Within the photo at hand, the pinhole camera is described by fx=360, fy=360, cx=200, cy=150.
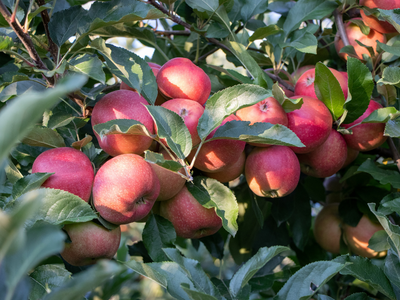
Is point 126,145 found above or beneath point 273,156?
above

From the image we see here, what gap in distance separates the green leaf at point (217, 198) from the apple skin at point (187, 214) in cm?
3

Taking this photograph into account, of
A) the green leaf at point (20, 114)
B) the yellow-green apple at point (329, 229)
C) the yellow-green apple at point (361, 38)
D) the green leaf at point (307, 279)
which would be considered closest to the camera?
the green leaf at point (20, 114)

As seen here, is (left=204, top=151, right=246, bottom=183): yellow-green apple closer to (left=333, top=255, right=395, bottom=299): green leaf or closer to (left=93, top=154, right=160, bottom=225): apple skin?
(left=93, top=154, right=160, bottom=225): apple skin

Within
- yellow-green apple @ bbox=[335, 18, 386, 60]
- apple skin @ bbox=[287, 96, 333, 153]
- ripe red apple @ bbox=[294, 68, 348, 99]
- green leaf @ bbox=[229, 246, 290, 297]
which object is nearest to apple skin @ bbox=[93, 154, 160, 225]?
green leaf @ bbox=[229, 246, 290, 297]

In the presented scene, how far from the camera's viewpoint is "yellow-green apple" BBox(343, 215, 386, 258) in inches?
47.4

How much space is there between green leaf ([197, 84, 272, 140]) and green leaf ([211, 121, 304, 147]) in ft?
0.12

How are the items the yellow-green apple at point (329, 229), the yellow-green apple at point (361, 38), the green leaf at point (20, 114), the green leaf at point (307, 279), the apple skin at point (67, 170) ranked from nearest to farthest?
the green leaf at point (20, 114), the green leaf at point (307, 279), the apple skin at point (67, 170), the yellow-green apple at point (361, 38), the yellow-green apple at point (329, 229)

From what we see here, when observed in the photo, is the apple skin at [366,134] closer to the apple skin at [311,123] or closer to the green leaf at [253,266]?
the apple skin at [311,123]

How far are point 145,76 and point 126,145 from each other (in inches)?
6.6

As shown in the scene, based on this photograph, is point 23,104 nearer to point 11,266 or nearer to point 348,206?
point 11,266

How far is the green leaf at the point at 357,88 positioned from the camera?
845 millimetres

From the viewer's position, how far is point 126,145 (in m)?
0.75

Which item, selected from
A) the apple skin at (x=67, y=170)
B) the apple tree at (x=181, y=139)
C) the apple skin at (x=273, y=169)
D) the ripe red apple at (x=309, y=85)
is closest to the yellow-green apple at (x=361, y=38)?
the apple tree at (x=181, y=139)

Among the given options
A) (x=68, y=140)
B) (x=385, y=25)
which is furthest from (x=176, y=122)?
(x=385, y=25)
